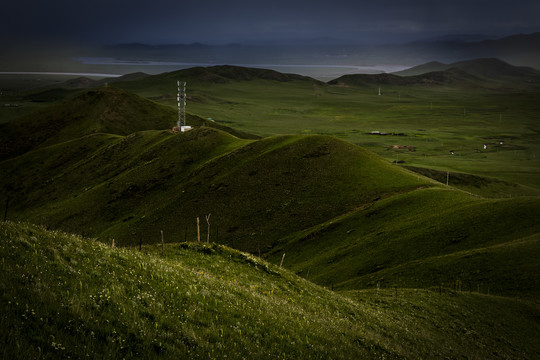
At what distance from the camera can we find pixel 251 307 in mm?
18266

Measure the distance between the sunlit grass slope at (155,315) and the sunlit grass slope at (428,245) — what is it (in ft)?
62.4

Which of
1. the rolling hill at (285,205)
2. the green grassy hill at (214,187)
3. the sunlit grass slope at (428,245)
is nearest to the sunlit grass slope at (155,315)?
the sunlit grass slope at (428,245)

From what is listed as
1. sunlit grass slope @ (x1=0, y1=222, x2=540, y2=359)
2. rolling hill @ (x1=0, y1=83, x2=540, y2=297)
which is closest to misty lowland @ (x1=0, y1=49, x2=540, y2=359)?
sunlit grass slope @ (x1=0, y1=222, x2=540, y2=359)

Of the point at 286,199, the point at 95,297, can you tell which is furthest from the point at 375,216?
the point at 95,297

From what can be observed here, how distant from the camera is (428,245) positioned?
185 feet

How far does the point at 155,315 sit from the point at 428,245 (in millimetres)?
50489

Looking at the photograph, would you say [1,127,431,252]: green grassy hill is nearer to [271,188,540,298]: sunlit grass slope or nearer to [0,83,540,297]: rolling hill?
[0,83,540,297]: rolling hill

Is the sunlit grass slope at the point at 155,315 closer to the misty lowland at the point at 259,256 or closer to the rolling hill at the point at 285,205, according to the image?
the misty lowland at the point at 259,256

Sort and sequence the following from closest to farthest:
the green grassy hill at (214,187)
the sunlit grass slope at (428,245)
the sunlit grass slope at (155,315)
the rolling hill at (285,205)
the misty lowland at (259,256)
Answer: the sunlit grass slope at (155,315), the misty lowland at (259,256), the sunlit grass slope at (428,245), the rolling hill at (285,205), the green grassy hill at (214,187)

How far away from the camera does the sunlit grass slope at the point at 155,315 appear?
10688 mm

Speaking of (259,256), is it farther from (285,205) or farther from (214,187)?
(214,187)

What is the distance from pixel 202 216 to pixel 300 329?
69.0 meters

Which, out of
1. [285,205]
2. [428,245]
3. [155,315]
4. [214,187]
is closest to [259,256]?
[155,315]

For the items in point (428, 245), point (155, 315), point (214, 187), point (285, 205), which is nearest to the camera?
point (155, 315)
